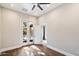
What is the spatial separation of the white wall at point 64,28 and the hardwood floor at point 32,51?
0.67 ft

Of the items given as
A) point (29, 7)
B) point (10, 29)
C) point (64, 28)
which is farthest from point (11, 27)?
point (64, 28)

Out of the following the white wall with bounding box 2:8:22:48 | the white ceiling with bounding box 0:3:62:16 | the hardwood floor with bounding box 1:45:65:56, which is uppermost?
the white ceiling with bounding box 0:3:62:16

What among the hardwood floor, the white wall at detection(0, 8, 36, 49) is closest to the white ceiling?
the white wall at detection(0, 8, 36, 49)

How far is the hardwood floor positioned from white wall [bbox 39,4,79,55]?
8.0 inches

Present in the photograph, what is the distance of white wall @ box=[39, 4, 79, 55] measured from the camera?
7.97ft

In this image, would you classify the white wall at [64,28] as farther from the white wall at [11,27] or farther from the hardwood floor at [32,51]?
the white wall at [11,27]

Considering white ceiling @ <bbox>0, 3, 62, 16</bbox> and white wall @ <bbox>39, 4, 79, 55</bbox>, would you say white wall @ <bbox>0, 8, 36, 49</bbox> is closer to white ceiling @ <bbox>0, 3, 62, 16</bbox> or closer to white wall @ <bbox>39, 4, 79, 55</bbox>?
white ceiling @ <bbox>0, 3, 62, 16</bbox>

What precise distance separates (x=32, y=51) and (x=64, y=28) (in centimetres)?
98

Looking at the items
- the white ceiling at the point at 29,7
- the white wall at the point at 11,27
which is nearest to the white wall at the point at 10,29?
the white wall at the point at 11,27

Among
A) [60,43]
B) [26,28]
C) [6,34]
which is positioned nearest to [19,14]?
[26,28]

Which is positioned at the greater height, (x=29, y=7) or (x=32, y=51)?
(x=29, y=7)

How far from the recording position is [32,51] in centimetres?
241

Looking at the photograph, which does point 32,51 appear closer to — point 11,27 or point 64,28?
point 11,27

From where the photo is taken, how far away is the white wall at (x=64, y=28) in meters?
2.43
